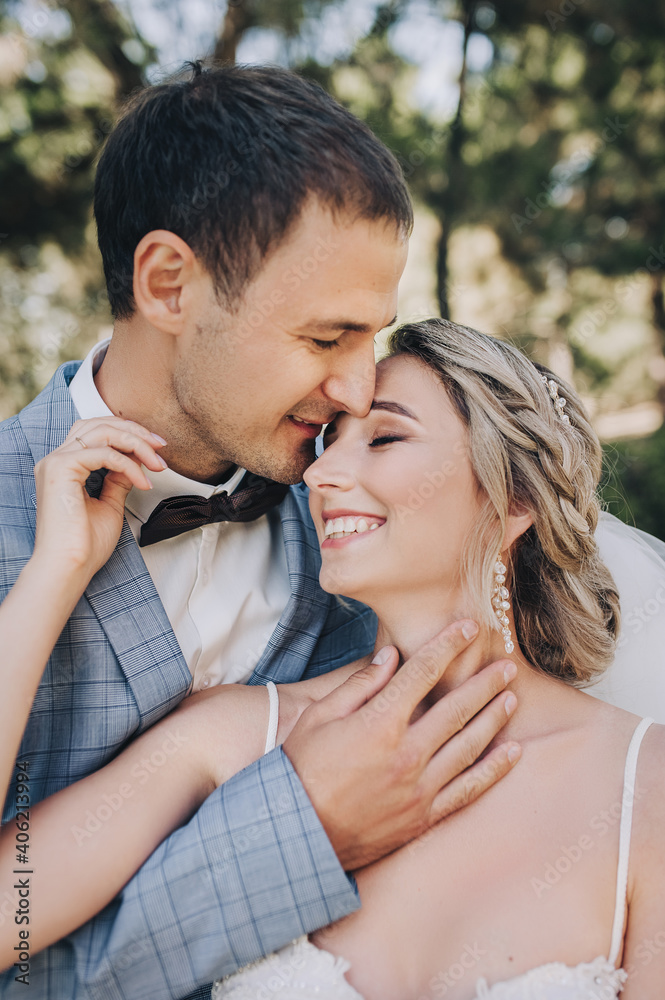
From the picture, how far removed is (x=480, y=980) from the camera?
1.84m

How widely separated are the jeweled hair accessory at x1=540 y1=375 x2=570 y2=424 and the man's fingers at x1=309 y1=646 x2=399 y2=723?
3.07ft

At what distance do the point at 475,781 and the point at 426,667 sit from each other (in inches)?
13.1

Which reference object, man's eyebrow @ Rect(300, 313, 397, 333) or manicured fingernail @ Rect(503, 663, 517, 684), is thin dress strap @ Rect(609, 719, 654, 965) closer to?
manicured fingernail @ Rect(503, 663, 517, 684)

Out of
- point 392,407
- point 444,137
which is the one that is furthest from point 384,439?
point 444,137

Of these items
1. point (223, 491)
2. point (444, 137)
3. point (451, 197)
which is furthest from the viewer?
point (451, 197)

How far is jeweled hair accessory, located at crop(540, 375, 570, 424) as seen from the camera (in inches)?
98.6

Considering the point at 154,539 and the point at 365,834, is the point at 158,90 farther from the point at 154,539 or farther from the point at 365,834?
the point at 365,834

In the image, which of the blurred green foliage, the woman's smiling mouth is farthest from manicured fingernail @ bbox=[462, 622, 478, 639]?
the blurred green foliage

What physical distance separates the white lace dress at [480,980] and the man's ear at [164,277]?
1.74 metres

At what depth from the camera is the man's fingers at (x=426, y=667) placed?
6.57ft

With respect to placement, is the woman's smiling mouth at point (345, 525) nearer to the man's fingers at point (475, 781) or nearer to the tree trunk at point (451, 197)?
the man's fingers at point (475, 781)

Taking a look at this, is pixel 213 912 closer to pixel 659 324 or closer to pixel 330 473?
pixel 330 473

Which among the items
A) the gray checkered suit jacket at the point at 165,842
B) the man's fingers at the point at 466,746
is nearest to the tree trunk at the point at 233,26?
the gray checkered suit jacket at the point at 165,842

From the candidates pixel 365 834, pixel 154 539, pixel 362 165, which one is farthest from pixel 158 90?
pixel 365 834
